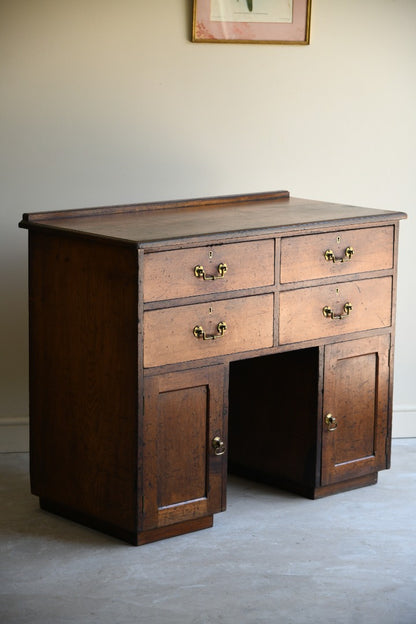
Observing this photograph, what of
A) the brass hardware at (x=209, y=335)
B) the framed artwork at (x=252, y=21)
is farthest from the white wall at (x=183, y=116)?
the brass hardware at (x=209, y=335)

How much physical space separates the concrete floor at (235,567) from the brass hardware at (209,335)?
609mm

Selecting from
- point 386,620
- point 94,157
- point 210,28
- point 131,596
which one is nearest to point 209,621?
point 131,596

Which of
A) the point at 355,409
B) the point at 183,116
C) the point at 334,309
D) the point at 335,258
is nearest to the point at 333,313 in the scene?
the point at 334,309

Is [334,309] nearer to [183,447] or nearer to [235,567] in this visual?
[183,447]

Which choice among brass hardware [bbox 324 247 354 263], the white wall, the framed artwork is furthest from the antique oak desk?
the framed artwork

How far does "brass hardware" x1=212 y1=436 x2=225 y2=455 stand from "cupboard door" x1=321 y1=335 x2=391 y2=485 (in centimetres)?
42

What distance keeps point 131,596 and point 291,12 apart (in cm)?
229

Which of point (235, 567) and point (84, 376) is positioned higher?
point (84, 376)

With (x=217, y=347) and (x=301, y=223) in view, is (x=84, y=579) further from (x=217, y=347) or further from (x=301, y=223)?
(x=301, y=223)

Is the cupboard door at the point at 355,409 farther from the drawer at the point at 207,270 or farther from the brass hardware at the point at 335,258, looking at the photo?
the drawer at the point at 207,270

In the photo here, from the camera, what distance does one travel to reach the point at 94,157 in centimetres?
416

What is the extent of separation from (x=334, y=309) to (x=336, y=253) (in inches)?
7.1

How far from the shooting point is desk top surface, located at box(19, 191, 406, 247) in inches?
130

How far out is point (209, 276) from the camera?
10.9 ft
